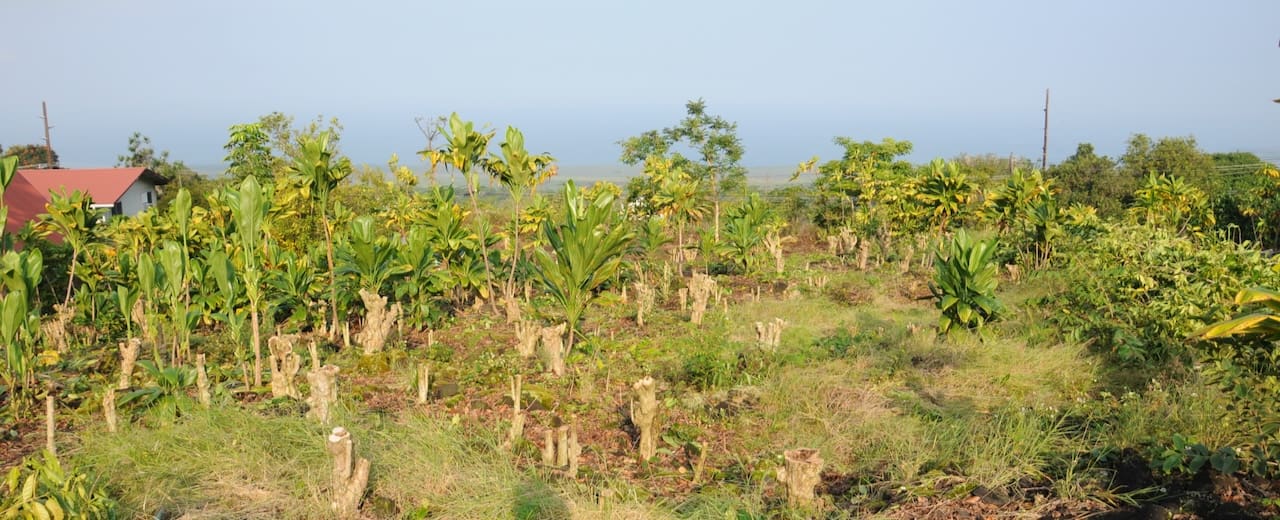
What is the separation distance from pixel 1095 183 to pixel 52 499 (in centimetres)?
2147

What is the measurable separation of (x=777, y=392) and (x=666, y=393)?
827mm

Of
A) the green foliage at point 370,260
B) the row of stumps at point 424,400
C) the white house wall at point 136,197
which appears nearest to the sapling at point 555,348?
the row of stumps at point 424,400

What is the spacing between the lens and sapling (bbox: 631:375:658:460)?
4.86 metres

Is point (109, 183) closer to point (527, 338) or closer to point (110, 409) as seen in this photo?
point (527, 338)

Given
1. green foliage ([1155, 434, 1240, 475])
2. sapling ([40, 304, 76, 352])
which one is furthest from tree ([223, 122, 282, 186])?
green foliage ([1155, 434, 1240, 475])

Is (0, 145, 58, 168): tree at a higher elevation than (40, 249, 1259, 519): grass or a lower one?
higher

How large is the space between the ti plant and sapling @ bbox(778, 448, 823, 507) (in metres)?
3.60

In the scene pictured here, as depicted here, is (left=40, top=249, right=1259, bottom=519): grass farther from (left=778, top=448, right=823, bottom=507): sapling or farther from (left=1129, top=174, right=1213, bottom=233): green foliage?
(left=1129, top=174, right=1213, bottom=233): green foliage

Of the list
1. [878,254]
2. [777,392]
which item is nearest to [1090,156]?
[878,254]

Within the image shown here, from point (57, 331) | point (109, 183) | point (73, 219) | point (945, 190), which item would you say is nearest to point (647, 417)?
point (57, 331)

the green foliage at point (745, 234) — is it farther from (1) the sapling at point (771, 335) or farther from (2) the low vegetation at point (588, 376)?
(1) the sapling at point (771, 335)

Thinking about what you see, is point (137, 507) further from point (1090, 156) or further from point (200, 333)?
point (1090, 156)

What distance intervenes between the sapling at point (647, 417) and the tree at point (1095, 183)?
16.7 m

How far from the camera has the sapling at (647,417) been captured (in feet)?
15.9
